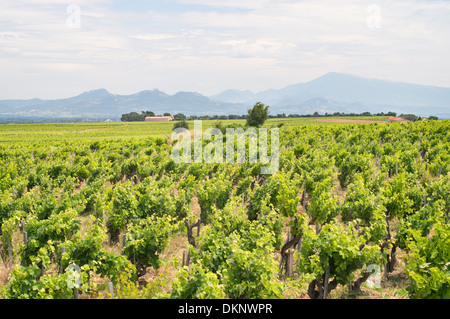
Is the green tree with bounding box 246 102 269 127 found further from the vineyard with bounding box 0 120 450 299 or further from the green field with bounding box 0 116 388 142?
the vineyard with bounding box 0 120 450 299

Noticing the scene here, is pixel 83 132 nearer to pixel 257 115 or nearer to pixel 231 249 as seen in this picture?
pixel 257 115

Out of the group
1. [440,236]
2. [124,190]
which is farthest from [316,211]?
[124,190]

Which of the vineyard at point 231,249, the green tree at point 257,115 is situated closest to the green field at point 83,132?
the green tree at point 257,115

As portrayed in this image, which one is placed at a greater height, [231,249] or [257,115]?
[257,115]

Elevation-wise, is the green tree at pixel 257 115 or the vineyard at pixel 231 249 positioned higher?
the green tree at pixel 257 115

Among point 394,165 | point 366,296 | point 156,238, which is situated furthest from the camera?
point 394,165

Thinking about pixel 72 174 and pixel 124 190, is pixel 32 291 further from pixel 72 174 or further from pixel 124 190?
pixel 72 174

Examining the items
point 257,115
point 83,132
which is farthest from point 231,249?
point 83,132

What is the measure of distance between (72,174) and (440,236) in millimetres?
20592

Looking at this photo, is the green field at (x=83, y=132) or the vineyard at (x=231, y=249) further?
the green field at (x=83, y=132)

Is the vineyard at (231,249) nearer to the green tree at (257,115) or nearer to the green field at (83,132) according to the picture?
the green field at (83,132)

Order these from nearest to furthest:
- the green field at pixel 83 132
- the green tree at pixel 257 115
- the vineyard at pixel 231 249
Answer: the vineyard at pixel 231 249
the green field at pixel 83 132
the green tree at pixel 257 115

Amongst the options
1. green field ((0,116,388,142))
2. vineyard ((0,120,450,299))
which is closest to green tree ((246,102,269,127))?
green field ((0,116,388,142))
